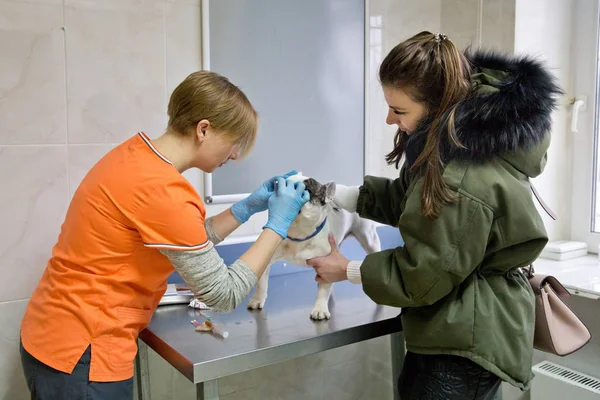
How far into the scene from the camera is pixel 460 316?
1.21m

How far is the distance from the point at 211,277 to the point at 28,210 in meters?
0.65

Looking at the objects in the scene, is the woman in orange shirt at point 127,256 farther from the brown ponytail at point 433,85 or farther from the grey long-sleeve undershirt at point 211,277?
the brown ponytail at point 433,85

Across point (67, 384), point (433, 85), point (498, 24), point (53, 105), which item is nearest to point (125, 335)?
point (67, 384)

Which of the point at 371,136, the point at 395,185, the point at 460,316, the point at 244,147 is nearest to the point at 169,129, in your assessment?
the point at 244,147

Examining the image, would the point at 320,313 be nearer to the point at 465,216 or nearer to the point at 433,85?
the point at 465,216

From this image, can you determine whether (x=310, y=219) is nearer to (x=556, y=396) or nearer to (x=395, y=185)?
(x=395, y=185)

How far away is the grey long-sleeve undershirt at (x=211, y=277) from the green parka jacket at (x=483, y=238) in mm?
258

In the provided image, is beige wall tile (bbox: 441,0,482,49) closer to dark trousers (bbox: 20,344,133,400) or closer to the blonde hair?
the blonde hair

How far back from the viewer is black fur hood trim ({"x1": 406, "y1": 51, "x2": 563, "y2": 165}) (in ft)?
3.75

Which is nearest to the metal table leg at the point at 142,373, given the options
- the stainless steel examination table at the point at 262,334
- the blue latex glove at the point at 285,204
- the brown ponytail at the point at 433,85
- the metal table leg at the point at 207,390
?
the stainless steel examination table at the point at 262,334

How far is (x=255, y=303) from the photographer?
1.58 metres

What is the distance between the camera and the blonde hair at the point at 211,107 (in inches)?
48.6

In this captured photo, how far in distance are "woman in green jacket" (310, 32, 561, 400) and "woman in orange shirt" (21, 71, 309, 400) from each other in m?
0.34

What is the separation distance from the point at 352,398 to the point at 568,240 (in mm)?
1002
